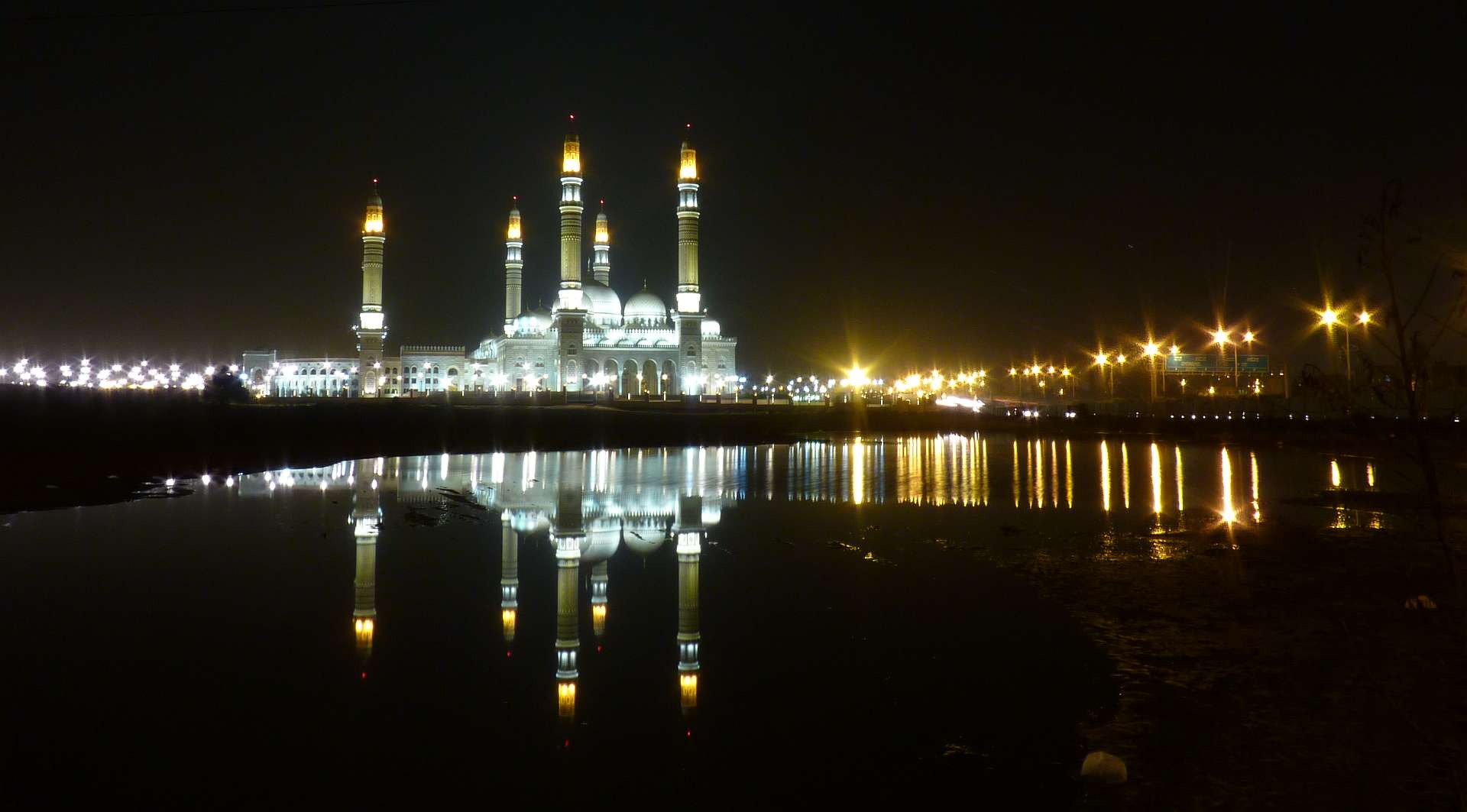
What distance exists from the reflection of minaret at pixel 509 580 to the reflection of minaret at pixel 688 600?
129 centimetres

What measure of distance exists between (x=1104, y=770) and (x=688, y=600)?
4750 mm

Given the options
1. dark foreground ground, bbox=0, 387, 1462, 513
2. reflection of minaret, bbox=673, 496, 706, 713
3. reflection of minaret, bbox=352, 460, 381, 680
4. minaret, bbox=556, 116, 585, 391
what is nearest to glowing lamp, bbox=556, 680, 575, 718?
reflection of minaret, bbox=673, 496, 706, 713

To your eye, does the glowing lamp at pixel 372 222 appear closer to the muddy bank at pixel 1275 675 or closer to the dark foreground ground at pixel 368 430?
the dark foreground ground at pixel 368 430

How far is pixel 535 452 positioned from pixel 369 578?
68.9ft

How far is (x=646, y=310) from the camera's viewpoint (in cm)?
7131

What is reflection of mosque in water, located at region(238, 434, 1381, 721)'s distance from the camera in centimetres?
912

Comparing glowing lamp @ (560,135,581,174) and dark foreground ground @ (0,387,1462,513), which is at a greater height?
glowing lamp @ (560,135,581,174)

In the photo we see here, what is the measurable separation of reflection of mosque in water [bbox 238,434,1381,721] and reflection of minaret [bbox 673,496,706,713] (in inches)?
0.8

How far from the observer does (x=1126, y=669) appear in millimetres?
6488

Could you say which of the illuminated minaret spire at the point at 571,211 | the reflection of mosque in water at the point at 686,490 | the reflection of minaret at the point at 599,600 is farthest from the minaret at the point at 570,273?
the reflection of minaret at the point at 599,600

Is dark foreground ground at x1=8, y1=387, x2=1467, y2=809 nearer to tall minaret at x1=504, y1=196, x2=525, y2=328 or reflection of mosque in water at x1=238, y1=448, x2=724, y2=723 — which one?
reflection of mosque in water at x1=238, y1=448, x2=724, y2=723

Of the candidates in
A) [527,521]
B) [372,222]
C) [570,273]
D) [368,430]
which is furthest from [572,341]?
[527,521]

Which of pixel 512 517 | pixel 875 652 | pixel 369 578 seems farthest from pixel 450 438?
pixel 875 652

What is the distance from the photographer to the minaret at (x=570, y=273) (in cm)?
6009
